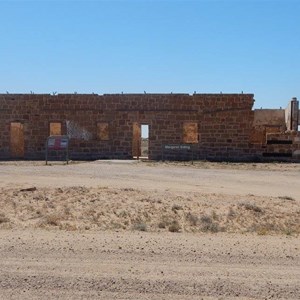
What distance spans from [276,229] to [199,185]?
6131 mm

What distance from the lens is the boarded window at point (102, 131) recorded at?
27.5 metres

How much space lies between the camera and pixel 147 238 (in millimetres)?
7867

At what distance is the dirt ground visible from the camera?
5391mm

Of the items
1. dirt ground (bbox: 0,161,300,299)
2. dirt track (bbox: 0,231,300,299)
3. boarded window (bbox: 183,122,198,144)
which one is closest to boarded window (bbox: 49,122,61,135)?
boarded window (bbox: 183,122,198,144)

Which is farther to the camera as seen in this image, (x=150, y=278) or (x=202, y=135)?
(x=202, y=135)

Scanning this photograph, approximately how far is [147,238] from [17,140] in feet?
79.9

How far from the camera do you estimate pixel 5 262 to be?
6.21 meters

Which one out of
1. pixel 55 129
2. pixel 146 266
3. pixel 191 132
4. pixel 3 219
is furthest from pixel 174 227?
pixel 55 129

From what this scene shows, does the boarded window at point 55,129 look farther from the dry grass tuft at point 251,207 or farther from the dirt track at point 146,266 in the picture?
the dirt track at point 146,266

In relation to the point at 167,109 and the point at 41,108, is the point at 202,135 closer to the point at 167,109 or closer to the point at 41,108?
the point at 167,109

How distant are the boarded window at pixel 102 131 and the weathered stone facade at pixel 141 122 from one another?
2.1 inches

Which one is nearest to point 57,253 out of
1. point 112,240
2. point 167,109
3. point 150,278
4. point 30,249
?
point 30,249

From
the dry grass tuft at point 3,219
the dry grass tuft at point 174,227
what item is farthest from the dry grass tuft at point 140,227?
the dry grass tuft at point 3,219

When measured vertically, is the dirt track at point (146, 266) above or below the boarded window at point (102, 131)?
below
